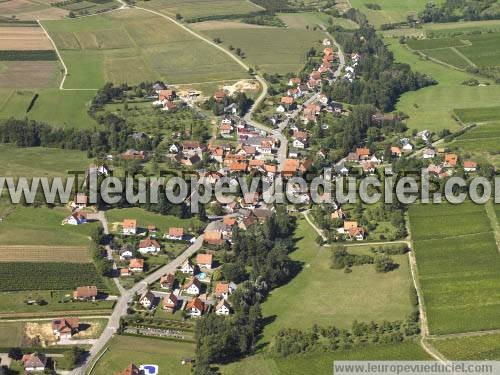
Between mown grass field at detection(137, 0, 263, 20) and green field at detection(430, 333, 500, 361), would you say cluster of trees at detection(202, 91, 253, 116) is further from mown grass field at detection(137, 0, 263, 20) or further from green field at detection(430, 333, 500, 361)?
green field at detection(430, 333, 500, 361)

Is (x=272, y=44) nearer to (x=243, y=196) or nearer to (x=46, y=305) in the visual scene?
(x=243, y=196)

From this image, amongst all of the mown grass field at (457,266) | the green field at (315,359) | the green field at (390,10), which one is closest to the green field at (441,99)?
the mown grass field at (457,266)

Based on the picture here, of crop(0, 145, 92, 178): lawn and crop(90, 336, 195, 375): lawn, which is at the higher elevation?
crop(0, 145, 92, 178): lawn

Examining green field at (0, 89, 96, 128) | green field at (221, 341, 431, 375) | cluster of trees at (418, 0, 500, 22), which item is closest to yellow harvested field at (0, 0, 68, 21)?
green field at (0, 89, 96, 128)

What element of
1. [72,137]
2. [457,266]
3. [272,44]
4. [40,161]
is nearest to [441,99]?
[272,44]

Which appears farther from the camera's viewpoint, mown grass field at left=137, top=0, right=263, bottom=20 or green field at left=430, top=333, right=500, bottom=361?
mown grass field at left=137, top=0, right=263, bottom=20

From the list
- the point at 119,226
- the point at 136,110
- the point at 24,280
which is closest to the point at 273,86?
the point at 136,110

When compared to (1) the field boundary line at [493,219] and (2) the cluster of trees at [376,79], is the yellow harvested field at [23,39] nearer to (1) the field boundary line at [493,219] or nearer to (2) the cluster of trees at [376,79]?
(2) the cluster of trees at [376,79]
